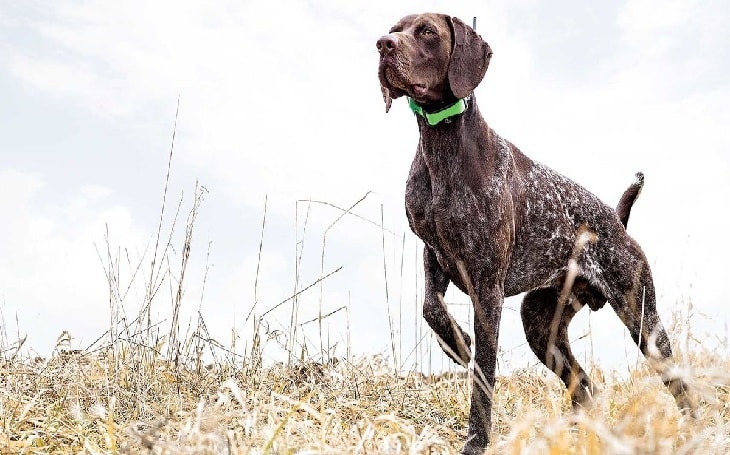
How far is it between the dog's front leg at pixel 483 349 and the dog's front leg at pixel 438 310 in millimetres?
97

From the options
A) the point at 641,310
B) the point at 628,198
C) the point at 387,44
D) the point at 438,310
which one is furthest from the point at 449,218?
the point at 628,198

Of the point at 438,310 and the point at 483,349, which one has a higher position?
the point at 438,310

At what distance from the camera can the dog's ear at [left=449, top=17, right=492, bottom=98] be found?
4352 millimetres

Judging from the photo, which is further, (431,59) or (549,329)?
(549,329)

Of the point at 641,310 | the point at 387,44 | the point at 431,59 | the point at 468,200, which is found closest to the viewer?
the point at 387,44

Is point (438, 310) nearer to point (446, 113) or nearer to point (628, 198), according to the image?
point (446, 113)

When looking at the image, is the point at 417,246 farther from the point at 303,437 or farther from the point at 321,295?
the point at 303,437

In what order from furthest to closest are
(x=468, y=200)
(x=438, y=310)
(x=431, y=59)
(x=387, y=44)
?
(x=438, y=310)
(x=468, y=200)
(x=431, y=59)
(x=387, y=44)

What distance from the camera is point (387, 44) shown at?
405cm

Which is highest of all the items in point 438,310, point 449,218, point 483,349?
point 449,218

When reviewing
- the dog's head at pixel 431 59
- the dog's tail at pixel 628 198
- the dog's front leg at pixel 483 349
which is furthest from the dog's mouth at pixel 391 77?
the dog's tail at pixel 628 198

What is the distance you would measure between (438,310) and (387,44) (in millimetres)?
1448

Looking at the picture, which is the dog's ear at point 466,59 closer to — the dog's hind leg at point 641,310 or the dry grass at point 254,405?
the dry grass at point 254,405

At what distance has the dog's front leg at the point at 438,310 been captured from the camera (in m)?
4.55
